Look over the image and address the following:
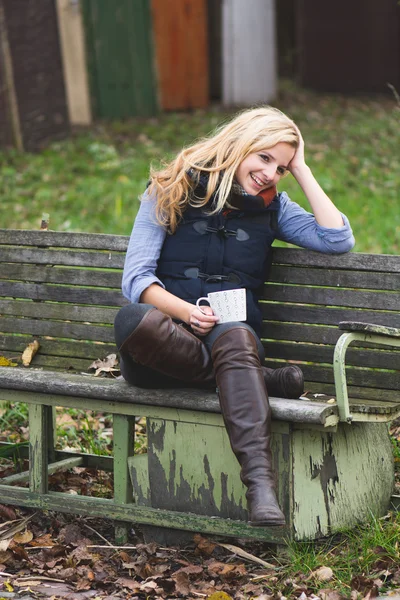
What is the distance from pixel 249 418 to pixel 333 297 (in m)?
0.80

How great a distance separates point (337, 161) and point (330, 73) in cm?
518

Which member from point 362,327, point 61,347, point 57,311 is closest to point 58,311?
point 57,311

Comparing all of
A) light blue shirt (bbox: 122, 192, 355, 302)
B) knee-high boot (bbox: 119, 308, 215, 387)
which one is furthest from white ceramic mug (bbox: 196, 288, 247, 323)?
light blue shirt (bbox: 122, 192, 355, 302)

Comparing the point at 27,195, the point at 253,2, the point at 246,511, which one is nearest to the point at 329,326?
the point at 246,511

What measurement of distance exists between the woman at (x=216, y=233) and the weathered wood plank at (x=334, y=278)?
0.33 feet

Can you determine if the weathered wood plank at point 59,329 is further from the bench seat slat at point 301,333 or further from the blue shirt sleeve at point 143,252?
the bench seat slat at point 301,333

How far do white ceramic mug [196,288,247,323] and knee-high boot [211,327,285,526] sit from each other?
150 mm

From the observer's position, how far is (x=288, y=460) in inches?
133

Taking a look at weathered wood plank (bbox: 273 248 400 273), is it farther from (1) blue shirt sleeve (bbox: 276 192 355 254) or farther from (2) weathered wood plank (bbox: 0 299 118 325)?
(2) weathered wood plank (bbox: 0 299 118 325)

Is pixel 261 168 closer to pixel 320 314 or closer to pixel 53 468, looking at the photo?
pixel 320 314

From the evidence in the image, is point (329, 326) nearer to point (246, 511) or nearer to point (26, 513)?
point (246, 511)

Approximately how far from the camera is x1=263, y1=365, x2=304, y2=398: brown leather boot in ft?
11.4

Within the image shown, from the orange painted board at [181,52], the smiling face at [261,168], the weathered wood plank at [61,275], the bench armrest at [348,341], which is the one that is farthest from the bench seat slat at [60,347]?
the orange painted board at [181,52]

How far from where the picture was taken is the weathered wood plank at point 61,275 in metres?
4.29
